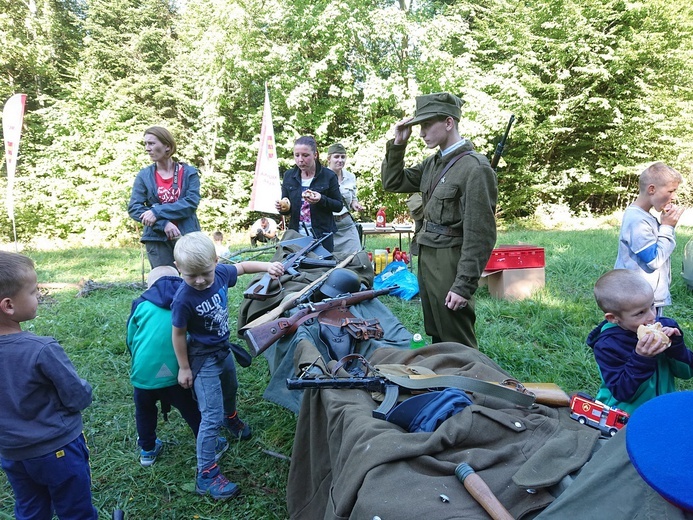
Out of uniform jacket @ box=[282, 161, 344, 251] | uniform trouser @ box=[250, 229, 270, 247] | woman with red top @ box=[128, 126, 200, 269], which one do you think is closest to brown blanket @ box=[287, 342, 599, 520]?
woman with red top @ box=[128, 126, 200, 269]

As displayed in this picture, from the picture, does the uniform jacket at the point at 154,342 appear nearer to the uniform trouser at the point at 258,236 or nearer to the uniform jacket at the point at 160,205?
the uniform jacket at the point at 160,205

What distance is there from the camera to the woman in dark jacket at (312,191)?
422 centimetres

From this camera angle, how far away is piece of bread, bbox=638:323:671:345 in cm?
168

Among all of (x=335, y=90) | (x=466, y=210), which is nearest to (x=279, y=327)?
(x=466, y=210)

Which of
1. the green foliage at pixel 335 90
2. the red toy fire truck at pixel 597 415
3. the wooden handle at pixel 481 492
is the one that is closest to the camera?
the wooden handle at pixel 481 492

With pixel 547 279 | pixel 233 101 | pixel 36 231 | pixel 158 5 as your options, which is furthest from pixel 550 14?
pixel 36 231

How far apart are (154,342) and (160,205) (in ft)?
5.55

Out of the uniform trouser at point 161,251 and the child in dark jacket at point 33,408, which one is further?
the uniform trouser at point 161,251

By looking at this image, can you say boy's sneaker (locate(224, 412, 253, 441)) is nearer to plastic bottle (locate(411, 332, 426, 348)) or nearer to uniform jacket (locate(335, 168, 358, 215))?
plastic bottle (locate(411, 332, 426, 348))

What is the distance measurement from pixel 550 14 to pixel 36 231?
1877 centimetres

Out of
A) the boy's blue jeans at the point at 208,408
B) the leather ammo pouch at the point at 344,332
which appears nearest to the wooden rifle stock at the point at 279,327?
the leather ammo pouch at the point at 344,332

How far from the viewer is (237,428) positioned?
3.09 metres

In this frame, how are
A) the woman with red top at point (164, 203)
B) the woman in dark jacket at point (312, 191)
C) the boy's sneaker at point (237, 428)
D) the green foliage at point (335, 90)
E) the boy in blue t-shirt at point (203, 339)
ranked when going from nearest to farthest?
the boy in blue t-shirt at point (203, 339) → the boy's sneaker at point (237, 428) → the woman with red top at point (164, 203) → the woman in dark jacket at point (312, 191) → the green foliage at point (335, 90)

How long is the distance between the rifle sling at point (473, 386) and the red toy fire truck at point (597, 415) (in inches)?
5.9
